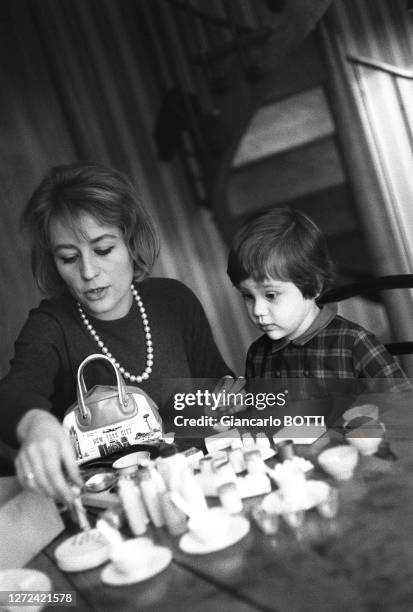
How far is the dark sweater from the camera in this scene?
1667 millimetres

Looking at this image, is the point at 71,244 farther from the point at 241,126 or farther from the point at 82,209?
the point at 241,126

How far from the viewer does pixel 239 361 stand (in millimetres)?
3824

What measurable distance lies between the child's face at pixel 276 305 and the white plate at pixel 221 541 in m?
0.72

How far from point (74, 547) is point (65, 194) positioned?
0.97 metres

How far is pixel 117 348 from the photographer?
175 cm

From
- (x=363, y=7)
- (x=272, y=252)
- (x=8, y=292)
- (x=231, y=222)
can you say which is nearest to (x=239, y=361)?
(x=231, y=222)

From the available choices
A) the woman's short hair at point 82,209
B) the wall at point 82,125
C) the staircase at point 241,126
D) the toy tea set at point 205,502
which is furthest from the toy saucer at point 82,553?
the wall at point 82,125

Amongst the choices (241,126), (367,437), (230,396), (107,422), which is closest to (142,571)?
(367,437)

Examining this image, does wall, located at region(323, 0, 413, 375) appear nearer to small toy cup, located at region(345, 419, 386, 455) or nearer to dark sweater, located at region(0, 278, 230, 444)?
dark sweater, located at region(0, 278, 230, 444)

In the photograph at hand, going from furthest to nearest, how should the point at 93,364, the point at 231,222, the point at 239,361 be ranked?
the point at 239,361 < the point at 231,222 < the point at 93,364

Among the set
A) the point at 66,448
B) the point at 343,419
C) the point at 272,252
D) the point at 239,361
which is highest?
the point at 272,252

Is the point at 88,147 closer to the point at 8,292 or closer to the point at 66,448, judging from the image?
the point at 8,292

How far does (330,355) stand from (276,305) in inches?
8.0

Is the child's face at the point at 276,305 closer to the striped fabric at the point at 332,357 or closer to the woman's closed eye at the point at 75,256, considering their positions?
the striped fabric at the point at 332,357
